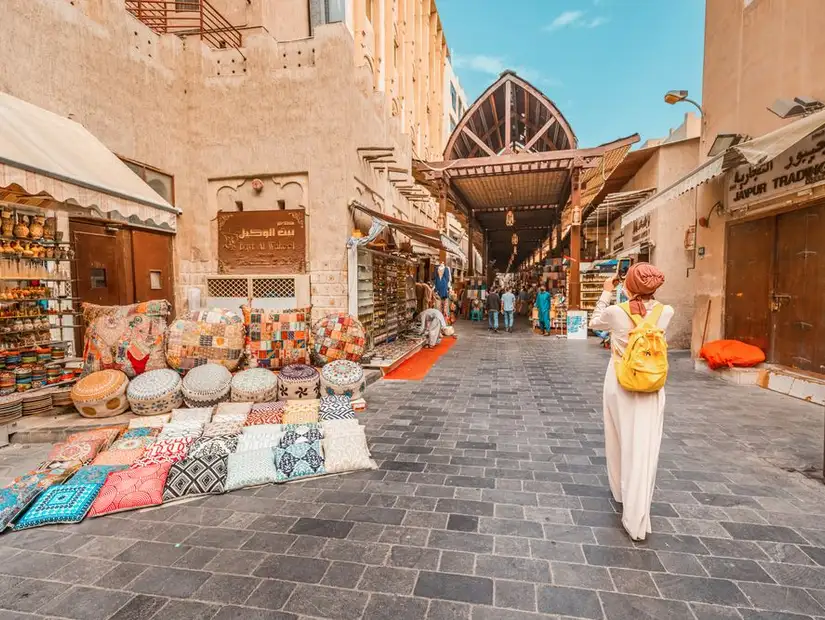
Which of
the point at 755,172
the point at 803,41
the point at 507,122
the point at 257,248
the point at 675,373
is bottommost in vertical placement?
the point at 675,373

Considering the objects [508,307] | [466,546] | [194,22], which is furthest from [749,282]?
[194,22]

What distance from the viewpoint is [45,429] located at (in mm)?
4598

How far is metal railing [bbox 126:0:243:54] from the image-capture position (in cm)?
870

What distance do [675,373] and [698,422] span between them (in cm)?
336

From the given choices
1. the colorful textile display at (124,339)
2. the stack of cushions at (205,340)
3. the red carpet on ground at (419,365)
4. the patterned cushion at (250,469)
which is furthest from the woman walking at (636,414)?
the colorful textile display at (124,339)

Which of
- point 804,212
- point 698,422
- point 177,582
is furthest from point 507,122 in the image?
point 177,582

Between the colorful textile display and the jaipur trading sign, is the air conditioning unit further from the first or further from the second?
the colorful textile display

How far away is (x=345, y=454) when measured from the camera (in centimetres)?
390

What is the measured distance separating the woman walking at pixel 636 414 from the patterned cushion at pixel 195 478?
10.3 ft

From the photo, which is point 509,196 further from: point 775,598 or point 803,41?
point 775,598

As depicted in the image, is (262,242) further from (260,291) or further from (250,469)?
(250,469)

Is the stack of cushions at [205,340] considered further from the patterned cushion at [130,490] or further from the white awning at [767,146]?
the white awning at [767,146]

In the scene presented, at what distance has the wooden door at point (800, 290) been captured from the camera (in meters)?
6.25

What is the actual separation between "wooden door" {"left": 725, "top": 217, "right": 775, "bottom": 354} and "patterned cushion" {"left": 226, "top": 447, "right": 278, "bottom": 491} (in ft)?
27.7
